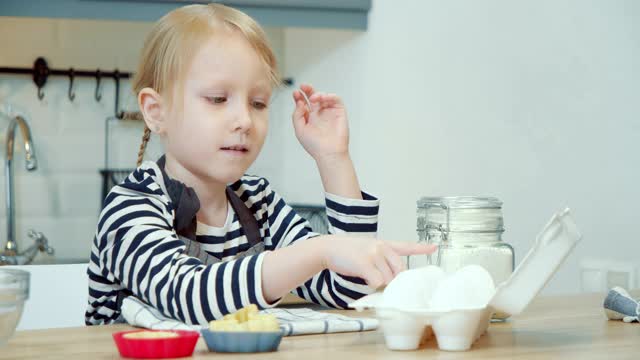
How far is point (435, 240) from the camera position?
1045 mm

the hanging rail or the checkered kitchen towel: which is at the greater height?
the hanging rail

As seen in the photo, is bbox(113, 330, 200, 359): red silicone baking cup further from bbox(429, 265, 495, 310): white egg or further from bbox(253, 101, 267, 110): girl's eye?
bbox(253, 101, 267, 110): girl's eye

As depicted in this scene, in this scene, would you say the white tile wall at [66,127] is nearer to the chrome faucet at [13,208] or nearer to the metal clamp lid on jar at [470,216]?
the chrome faucet at [13,208]

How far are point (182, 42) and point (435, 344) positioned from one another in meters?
0.56

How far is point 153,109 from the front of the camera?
128cm

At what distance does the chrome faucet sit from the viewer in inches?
93.5

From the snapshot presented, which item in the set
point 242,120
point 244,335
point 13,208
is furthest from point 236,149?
point 13,208

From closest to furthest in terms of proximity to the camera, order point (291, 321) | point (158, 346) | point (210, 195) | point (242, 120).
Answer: point (158, 346), point (291, 321), point (242, 120), point (210, 195)


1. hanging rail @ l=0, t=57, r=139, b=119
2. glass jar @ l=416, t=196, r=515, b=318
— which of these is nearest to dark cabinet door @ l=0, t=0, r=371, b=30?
hanging rail @ l=0, t=57, r=139, b=119

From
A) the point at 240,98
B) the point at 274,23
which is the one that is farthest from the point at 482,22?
the point at 240,98

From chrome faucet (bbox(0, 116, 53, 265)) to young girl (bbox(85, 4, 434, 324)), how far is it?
3.64 ft

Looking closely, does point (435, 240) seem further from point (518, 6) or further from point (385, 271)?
point (518, 6)

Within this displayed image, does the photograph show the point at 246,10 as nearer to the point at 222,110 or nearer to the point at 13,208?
the point at 13,208

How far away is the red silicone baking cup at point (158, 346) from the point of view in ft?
2.56
